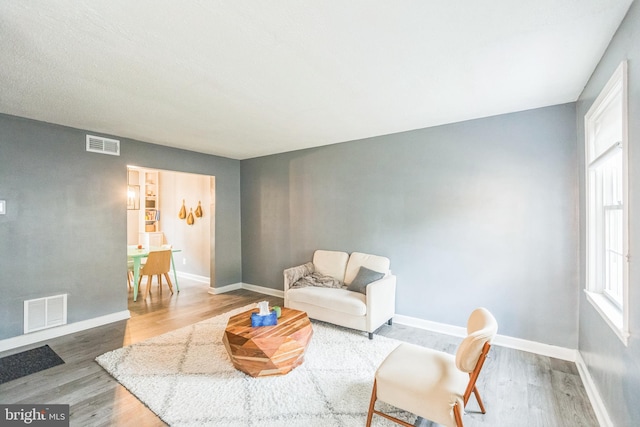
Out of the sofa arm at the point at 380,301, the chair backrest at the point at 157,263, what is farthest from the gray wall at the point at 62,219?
the sofa arm at the point at 380,301

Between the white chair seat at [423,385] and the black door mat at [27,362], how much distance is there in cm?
312

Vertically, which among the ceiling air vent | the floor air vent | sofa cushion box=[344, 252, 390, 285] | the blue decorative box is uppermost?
the ceiling air vent

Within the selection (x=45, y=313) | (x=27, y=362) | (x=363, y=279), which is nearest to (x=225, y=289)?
(x=45, y=313)

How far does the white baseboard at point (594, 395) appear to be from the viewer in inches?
76.0

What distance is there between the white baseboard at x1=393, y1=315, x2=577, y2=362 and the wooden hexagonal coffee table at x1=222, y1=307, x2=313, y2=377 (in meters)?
1.66

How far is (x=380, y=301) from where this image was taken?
11.1ft

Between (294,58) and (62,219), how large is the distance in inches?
139

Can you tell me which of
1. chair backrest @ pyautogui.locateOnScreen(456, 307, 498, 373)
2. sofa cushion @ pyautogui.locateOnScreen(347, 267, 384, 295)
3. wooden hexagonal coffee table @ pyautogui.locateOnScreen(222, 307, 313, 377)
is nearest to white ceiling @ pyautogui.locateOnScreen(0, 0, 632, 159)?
chair backrest @ pyautogui.locateOnScreen(456, 307, 498, 373)

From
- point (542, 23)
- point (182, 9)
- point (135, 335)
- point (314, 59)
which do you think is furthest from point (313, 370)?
point (542, 23)

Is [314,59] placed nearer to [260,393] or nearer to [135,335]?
[260,393]

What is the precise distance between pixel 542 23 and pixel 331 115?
1.93 m

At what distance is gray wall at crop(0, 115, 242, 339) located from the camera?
3178 mm

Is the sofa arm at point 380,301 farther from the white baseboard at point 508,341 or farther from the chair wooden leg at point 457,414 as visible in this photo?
the chair wooden leg at point 457,414

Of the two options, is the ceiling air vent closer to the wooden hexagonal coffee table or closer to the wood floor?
the wood floor
